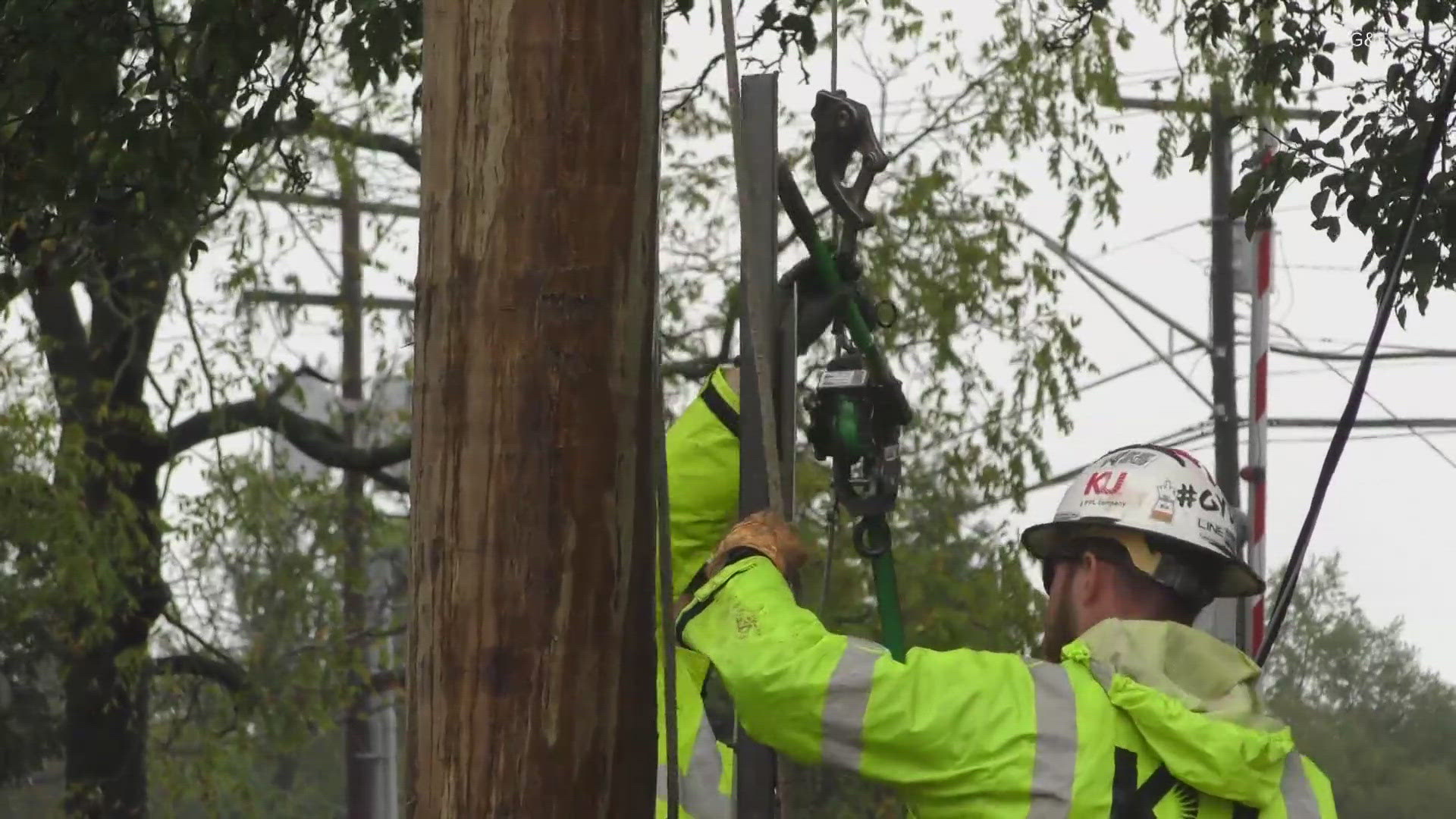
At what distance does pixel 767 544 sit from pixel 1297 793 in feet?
2.76

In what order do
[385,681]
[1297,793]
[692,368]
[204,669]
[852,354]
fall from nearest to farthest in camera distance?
[1297,793]
[852,354]
[692,368]
[204,669]
[385,681]

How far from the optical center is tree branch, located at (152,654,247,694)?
39.3 feet

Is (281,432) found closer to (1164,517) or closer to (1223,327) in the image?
(1223,327)

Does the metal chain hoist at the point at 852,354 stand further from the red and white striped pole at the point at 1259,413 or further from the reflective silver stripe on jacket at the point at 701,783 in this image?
the red and white striped pole at the point at 1259,413

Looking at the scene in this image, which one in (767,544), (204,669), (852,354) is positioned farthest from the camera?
(204,669)

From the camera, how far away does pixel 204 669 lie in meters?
12.0

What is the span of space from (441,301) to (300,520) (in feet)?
31.4

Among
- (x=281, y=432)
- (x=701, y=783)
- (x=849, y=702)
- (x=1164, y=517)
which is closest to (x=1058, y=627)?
(x=1164, y=517)

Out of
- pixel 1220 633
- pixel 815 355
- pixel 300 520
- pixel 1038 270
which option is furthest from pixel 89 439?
pixel 1220 633

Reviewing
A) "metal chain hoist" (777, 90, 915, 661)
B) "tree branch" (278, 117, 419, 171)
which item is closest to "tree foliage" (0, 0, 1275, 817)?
"tree branch" (278, 117, 419, 171)

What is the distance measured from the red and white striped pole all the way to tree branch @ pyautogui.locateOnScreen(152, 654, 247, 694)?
6.50m

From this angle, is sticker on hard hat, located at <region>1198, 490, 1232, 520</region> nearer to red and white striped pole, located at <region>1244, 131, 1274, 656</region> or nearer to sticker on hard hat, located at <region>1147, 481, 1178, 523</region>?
sticker on hard hat, located at <region>1147, 481, 1178, 523</region>

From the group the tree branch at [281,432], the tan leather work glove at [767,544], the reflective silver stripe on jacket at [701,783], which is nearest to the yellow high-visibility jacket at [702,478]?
the reflective silver stripe on jacket at [701,783]

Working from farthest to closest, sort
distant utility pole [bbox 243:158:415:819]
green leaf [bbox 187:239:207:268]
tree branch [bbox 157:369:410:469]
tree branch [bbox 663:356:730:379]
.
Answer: distant utility pole [bbox 243:158:415:819] < tree branch [bbox 663:356:730:379] < tree branch [bbox 157:369:410:469] < green leaf [bbox 187:239:207:268]
